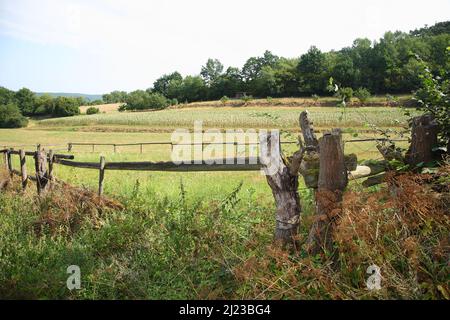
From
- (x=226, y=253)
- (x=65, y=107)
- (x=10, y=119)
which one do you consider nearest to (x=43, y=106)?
(x=65, y=107)

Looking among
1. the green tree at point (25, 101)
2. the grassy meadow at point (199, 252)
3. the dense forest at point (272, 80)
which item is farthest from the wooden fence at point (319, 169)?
the green tree at point (25, 101)

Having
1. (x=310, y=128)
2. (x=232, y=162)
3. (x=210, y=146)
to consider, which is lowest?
(x=210, y=146)

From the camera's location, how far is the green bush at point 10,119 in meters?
59.8

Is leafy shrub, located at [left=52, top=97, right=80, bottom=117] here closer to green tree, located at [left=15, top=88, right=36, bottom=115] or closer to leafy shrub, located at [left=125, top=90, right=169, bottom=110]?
green tree, located at [left=15, top=88, right=36, bottom=115]

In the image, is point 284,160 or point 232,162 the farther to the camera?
point 232,162

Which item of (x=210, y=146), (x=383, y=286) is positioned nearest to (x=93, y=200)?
(x=383, y=286)

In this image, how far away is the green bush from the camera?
196ft

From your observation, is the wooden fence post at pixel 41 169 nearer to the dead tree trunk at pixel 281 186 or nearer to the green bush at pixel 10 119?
Result: the dead tree trunk at pixel 281 186

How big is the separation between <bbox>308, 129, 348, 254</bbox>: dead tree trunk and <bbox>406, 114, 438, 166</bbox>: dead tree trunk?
4.01ft

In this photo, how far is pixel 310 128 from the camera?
3.85m

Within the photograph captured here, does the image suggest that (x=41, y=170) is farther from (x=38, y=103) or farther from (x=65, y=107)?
(x=38, y=103)

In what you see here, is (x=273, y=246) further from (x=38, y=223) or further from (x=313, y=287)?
(x=38, y=223)
